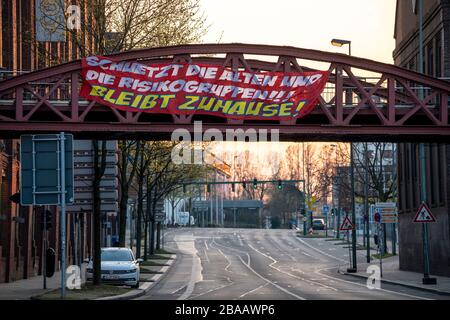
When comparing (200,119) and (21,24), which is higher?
(21,24)

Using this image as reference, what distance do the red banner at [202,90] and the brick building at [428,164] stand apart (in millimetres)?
10776

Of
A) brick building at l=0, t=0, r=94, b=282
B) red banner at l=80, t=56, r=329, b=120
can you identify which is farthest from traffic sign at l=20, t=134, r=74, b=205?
brick building at l=0, t=0, r=94, b=282

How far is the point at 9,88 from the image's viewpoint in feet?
113

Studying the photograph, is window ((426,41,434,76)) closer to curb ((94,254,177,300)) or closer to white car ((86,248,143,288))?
curb ((94,254,177,300))

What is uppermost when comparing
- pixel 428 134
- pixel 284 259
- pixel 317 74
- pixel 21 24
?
pixel 21 24

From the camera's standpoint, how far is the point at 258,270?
58.9 meters

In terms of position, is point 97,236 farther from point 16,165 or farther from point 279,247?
point 279,247

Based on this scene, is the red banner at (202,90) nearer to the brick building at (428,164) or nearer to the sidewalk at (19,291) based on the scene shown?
the sidewalk at (19,291)

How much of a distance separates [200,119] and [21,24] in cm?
1195

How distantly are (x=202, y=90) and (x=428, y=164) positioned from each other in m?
21.2

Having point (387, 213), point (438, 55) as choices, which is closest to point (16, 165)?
point (387, 213)

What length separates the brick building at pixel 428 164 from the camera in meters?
48.0

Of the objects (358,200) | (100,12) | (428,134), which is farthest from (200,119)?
(358,200)
